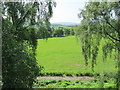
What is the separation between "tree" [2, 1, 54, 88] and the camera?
20.9 ft

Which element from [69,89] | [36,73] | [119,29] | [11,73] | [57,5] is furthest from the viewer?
[69,89]

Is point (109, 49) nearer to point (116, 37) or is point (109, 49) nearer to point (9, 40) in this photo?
point (116, 37)

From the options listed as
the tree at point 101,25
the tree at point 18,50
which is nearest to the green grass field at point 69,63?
the tree at point 101,25

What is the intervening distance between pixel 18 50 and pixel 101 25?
465 cm

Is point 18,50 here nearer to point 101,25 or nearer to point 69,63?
point 101,25

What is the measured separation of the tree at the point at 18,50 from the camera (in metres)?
6.37

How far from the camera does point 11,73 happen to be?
20.9ft

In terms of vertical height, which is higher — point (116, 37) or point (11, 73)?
point (116, 37)

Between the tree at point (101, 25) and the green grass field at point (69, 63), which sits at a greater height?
the tree at point (101, 25)

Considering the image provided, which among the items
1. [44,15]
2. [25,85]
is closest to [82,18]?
[44,15]

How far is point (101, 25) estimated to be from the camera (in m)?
9.26

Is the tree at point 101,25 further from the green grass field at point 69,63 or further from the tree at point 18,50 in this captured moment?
the tree at point 18,50

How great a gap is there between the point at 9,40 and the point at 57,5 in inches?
156

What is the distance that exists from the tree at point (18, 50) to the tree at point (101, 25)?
201 cm
